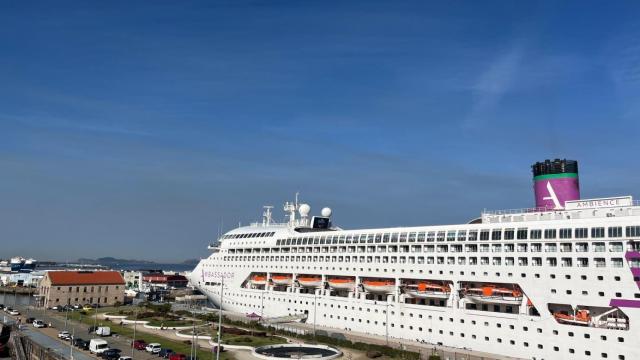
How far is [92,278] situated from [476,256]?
186 feet

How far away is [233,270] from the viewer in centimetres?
5981

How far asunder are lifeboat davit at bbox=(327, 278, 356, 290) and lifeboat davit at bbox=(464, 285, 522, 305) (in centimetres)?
1194

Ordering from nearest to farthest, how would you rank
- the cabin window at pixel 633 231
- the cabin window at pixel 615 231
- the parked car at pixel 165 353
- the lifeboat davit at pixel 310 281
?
the cabin window at pixel 633 231
the cabin window at pixel 615 231
the parked car at pixel 165 353
the lifeboat davit at pixel 310 281

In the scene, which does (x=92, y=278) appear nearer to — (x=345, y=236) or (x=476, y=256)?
(x=345, y=236)

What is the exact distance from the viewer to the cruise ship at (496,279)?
98.0 feet

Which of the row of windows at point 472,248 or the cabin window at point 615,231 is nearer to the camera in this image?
the cabin window at point 615,231

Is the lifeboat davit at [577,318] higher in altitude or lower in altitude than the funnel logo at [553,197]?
lower

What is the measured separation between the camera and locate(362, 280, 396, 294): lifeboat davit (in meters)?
42.2

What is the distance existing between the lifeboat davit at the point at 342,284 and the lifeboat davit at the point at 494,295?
11935 mm

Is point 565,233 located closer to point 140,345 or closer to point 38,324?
point 140,345

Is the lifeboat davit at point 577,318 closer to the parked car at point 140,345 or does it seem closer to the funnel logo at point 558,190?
the funnel logo at point 558,190

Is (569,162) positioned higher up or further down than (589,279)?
higher up

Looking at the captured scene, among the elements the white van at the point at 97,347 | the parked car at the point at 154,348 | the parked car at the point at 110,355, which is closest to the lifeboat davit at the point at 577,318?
the parked car at the point at 154,348

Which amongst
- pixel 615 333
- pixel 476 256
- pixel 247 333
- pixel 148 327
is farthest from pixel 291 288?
pixel 615 333
